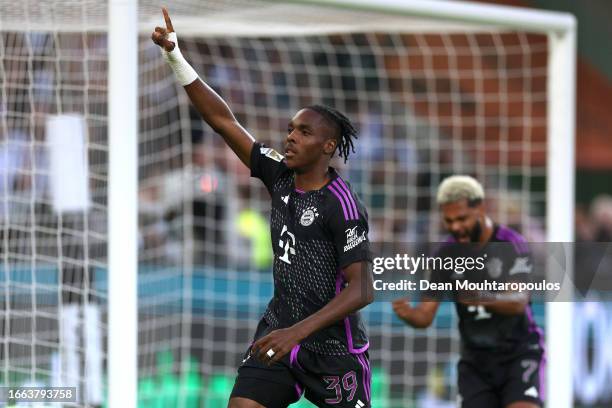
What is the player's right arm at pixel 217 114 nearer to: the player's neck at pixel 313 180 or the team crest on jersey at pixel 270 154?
the team crest on jersey at pixel 270 154

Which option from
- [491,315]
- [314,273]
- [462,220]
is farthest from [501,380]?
[314,273]

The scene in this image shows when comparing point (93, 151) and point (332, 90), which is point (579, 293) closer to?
point (93, 151)

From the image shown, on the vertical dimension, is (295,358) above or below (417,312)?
below

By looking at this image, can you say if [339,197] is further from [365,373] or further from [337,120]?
[365,373]

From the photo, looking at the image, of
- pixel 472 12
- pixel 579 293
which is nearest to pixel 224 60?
pixel 472 12

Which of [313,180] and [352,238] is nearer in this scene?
[352,238]

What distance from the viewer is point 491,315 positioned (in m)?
6.13

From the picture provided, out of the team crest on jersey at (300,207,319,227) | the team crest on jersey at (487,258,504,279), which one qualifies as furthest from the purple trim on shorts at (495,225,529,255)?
the team crest on jersey at (300,207,319,227)

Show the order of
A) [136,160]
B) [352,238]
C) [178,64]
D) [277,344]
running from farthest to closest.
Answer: [136,160] < [178,64] < [352,238] < [277,344]

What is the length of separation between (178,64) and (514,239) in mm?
2293

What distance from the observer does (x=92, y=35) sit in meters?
8.20

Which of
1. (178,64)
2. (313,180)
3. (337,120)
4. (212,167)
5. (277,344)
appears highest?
(212,167)

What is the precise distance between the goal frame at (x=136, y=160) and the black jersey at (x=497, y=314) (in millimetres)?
629

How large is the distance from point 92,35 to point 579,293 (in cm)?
405
